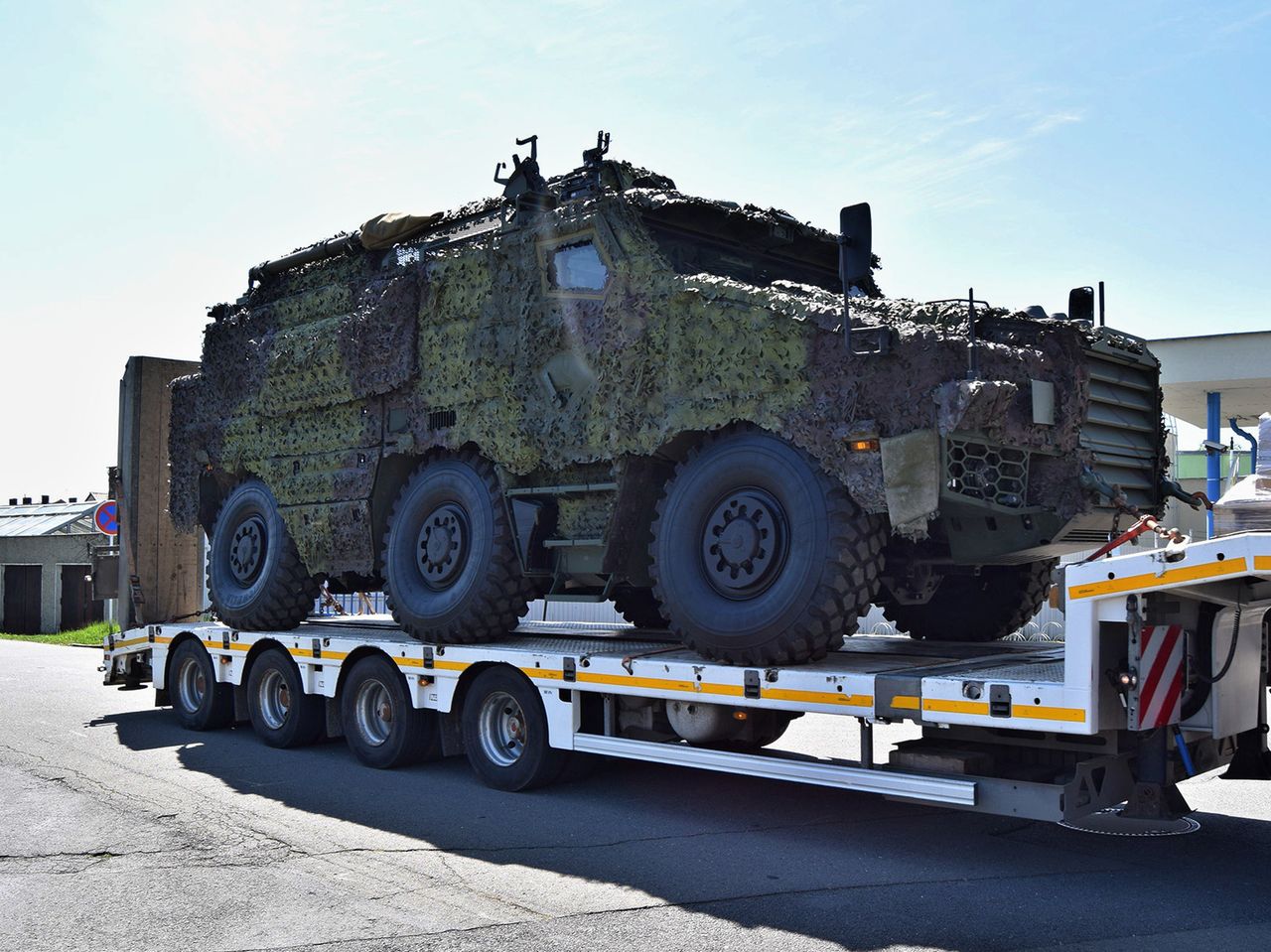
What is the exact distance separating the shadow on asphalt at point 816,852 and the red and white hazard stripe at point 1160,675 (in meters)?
0.83

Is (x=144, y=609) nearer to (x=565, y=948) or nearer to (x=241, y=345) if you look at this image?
(x=241, y=345)

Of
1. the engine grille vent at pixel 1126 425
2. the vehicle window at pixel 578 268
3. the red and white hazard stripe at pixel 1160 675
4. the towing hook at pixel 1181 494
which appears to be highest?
the vehicle window at pixel 578 268

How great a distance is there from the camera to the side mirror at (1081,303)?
8.06 metres

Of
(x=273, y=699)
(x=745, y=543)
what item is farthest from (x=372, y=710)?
(x=745, y=543)

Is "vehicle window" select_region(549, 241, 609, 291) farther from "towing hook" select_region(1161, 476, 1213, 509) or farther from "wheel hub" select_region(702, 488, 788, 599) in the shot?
"towing hook" select_region(1161, 476, 1213, 509)

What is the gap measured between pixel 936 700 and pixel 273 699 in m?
6.77

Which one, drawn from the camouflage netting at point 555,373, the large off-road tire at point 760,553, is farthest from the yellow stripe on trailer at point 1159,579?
the large off-road tire at point 760,553

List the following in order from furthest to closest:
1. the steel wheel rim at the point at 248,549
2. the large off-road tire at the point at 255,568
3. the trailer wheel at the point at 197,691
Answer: the trailer wheel at the point at 197,691, the steel wheel rim at the point at 248,549, the large off-road tire at the point at 255,568

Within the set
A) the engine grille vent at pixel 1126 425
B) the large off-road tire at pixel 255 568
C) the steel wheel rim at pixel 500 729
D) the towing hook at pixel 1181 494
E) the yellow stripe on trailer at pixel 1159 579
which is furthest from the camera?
the large off-road tire at pixel 255 568

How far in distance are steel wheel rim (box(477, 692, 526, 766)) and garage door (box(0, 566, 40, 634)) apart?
30562 mm

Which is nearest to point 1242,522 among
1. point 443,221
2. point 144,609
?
point 443,221

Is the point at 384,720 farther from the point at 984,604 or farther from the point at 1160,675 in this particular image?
the point at 1160,675

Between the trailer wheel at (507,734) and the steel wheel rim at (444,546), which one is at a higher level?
the steel wheel rim at (444,546)

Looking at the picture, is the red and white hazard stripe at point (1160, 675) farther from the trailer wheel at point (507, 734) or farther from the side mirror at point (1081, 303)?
the trailer wheel at point (507, 734)
